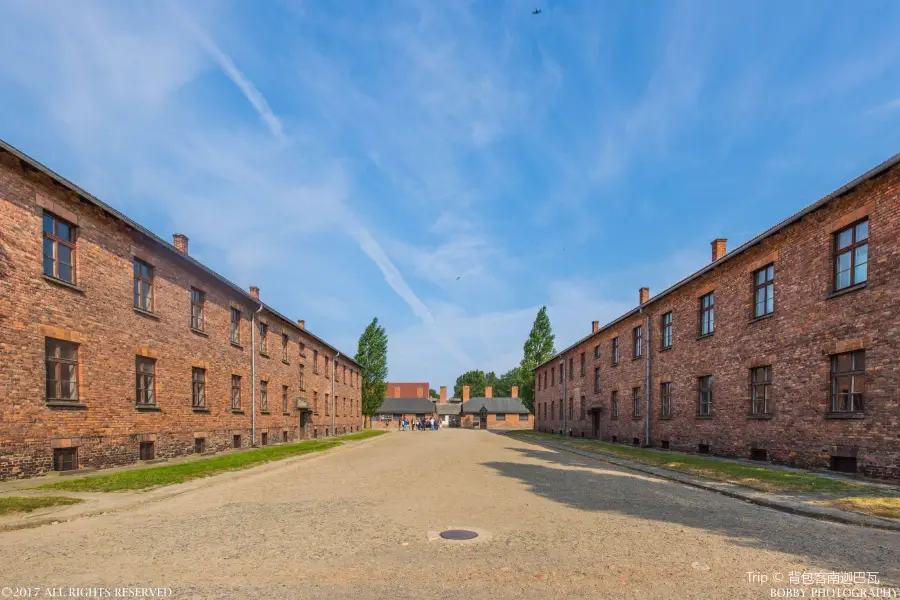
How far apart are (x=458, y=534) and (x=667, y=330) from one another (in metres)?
20.3

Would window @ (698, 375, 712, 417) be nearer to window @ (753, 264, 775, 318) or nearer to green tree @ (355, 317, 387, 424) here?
window @ (753, 264, 775, 318)

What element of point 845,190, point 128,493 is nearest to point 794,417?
point 845,190

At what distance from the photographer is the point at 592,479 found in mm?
12258

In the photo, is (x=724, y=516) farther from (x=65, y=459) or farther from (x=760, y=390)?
(x=65, y=459)

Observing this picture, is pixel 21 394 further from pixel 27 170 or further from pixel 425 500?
pixel 425 500

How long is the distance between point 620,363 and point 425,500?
75.5 ft

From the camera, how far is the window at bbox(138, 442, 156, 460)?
1581 centimetres

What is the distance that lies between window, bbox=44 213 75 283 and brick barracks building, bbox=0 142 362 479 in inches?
1.1

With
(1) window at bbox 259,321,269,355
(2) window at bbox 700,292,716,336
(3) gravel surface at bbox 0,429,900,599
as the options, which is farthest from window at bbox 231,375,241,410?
(2) window at bbox 700,292,716,336

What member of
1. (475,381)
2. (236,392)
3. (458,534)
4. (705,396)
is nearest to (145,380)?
(236,392)

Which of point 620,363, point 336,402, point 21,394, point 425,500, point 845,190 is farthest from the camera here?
point 336,402

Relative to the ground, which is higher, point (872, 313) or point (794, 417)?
point (872, 313)

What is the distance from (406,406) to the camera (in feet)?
261

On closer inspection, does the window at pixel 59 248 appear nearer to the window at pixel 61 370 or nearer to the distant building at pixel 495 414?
the window at pixel 61 370
